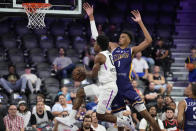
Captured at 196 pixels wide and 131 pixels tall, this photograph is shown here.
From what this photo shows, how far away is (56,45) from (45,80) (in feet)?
6.84

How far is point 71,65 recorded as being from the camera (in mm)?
14727

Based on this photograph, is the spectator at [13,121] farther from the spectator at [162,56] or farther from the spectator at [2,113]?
the spectator at [162,56]

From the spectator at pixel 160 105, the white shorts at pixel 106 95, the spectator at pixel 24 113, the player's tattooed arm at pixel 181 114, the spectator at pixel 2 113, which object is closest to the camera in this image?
the player's tattooed arm at pixel 181 114

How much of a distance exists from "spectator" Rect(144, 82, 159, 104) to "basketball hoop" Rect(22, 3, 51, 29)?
15.8 feet

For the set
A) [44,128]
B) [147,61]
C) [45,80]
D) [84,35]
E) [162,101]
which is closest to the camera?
[44,128]

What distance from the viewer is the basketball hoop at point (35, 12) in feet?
32.6

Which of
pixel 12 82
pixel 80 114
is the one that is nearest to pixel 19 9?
pixel 80 114

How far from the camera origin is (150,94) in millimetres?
13641

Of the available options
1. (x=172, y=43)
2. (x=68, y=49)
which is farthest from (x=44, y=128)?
(x=172, y=43)

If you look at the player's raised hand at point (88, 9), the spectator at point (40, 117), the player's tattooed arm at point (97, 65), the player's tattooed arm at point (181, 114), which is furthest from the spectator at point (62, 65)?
the player's tattooed arm at point (181, 114)

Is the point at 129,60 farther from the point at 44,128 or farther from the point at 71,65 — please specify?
the point at 71,65

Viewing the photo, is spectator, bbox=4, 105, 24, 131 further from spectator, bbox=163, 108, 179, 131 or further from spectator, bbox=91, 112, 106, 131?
spectator, bbox=163, 108, 179, 131

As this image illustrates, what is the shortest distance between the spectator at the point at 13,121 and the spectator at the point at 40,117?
47 centimetres

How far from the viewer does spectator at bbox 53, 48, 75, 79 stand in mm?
14602
